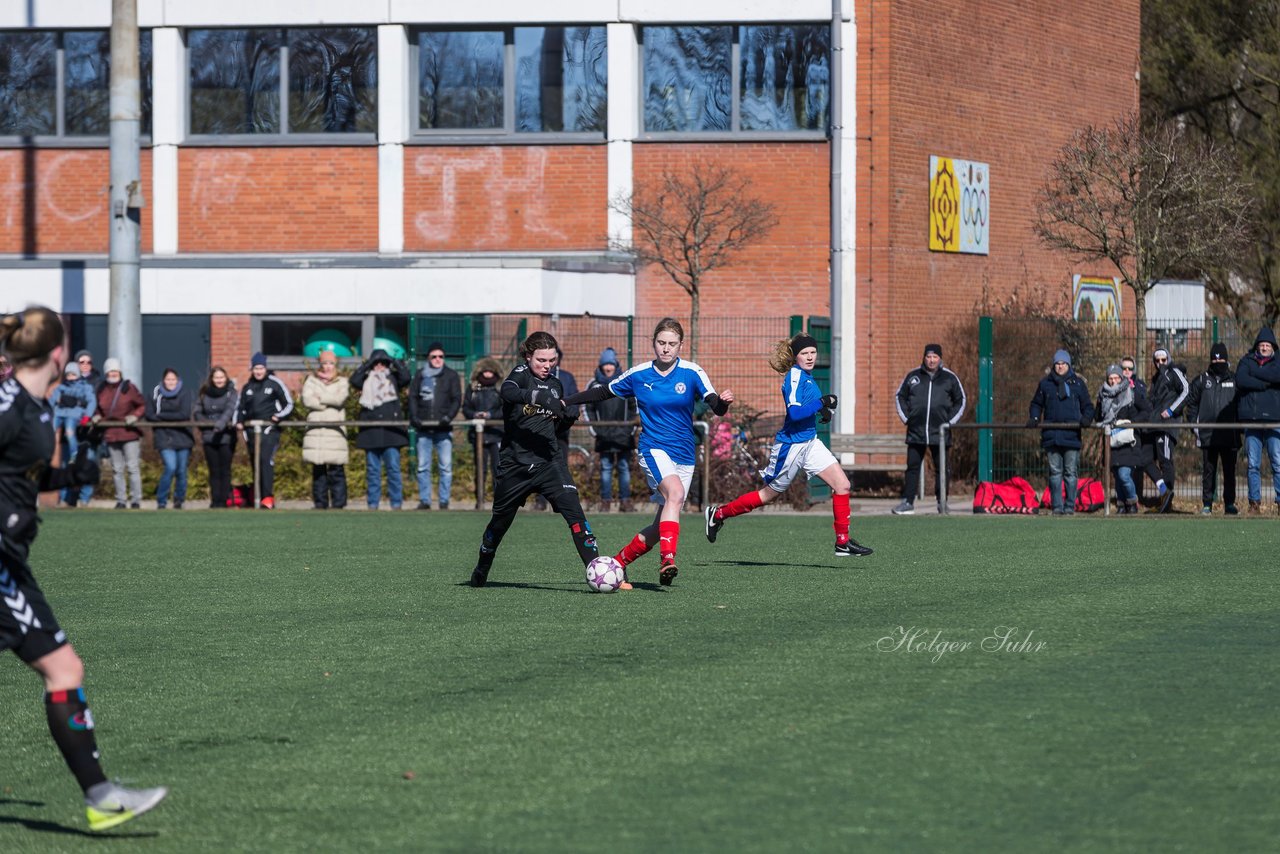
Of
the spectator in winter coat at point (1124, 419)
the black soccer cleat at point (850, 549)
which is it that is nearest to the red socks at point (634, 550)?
the black soccer cleat at point (850, 549)

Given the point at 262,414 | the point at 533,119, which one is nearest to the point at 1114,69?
the point at 533,119

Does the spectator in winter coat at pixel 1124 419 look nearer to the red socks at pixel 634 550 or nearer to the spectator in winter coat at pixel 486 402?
the spectator in winter coat at pixel 486 402

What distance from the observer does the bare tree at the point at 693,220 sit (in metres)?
27.7

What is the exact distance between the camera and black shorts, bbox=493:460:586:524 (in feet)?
43.9

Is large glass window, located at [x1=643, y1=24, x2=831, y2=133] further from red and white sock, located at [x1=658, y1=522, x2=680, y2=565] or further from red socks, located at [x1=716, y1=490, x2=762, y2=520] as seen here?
Answer: red and white sock, located at [x1=658, y1=522, x2=680, y2=565]

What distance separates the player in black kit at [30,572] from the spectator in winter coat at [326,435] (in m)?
16.3

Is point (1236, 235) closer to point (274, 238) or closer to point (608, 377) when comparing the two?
point (608, 377)

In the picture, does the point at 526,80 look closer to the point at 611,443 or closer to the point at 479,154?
the point at 479,154

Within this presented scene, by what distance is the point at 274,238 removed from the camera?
98.9 ft

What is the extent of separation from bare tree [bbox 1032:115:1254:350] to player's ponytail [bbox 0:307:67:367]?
20.8 m

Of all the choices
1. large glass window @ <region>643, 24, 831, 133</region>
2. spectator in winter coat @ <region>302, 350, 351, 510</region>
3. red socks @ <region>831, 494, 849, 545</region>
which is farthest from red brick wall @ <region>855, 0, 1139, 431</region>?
red socks @ <region>831, 494, 849, 545</region>

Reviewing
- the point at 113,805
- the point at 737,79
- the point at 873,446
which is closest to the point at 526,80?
the point at 737,79

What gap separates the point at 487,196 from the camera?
29.7 meters

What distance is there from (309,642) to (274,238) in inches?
785
